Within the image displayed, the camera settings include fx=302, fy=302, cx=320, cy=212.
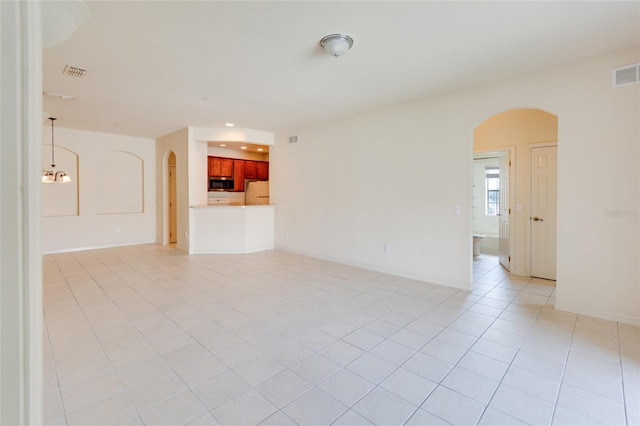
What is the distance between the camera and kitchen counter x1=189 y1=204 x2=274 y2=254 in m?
6.39

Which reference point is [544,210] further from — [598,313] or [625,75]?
[625,75]

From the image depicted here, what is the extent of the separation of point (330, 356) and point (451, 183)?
2886 millimetres

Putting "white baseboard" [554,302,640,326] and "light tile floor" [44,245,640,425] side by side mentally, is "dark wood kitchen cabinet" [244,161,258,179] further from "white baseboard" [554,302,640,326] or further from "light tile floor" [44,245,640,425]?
"white baseboard" [554,302,640,326]

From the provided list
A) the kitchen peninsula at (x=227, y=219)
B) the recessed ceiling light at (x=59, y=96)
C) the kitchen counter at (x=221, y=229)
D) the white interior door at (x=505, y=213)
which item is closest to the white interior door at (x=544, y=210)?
the white interior door at (x=505, y=213)

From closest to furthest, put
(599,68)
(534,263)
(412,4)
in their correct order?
1. (412,4)
2. (599,68)
3. (534,263)

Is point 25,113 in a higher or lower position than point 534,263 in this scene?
higher

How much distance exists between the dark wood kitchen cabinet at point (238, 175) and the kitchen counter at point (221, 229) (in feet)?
7.55

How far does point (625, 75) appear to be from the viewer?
2.95m

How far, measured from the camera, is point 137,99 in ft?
14.4

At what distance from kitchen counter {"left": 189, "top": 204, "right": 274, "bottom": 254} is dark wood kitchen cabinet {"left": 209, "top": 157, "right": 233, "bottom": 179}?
6.74 ft

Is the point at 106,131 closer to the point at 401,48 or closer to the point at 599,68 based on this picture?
the point at 401,48

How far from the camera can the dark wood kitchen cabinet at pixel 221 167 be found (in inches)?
323

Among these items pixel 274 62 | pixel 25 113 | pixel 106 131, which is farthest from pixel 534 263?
pixel 106 131

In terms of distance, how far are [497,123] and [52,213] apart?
29.1ft
